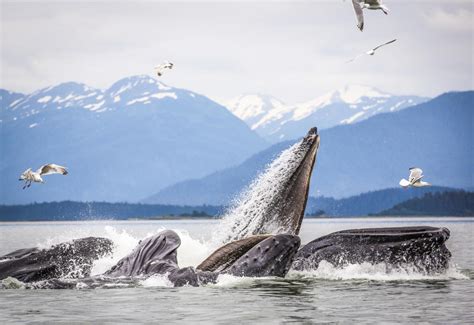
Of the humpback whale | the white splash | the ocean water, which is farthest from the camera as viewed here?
the white splash

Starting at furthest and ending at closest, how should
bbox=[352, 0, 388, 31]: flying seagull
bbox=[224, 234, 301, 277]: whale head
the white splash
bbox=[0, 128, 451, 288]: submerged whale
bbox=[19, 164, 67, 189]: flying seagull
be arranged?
bbox=[19, 164, 67, 189]: flying seagull
bbox=[352, 0, 388, 31]: flying seagull
the white splash
bbox=[0, 128, 451, 288]: submerged whale
bbox=[224, 234, 301, 277]: whale head

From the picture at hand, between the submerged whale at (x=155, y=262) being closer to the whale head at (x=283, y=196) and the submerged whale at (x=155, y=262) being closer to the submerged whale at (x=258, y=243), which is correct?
the submerged whale at (x=258, y=243)

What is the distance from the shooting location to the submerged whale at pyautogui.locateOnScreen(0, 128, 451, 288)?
1939 cm

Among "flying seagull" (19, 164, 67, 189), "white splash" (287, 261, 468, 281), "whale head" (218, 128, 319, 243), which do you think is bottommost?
"white splash" (287, 261, 468, 281)

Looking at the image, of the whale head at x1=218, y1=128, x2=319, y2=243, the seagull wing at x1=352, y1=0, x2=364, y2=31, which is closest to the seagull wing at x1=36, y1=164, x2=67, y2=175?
the whale head at x1=218, y1=128, x2=319, y2=243

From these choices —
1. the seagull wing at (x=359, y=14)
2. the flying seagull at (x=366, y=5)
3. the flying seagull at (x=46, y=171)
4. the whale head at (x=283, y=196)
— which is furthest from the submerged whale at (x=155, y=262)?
the flying seagull at (x=366, y=5)

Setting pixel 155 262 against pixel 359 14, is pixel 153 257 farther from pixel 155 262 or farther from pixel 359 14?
pixel 359 14

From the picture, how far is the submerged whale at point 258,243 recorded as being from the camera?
63.6 ft

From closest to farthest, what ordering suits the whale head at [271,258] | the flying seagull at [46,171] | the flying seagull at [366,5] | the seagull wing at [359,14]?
1. the whale head at [271,258]
2. the seagull wing at [359,14]
3. the flying seagull at [366,5]
4. the flying seagull at [46,171]

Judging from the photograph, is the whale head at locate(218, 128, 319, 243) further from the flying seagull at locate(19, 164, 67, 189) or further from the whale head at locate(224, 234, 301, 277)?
the flying seagull at locate(19, 164, 67, 189)

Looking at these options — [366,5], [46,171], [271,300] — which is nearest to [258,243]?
[271,300]

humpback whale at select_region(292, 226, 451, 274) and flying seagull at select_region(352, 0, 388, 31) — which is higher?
flying seagull at select_region(352, 0, 388, 31)

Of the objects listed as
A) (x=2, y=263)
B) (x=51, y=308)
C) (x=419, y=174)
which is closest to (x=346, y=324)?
(x=51, y=308)

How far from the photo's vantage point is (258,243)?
1888 centimetres
